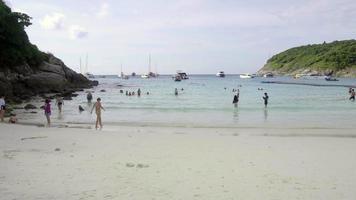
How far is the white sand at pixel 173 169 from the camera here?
9.32 m

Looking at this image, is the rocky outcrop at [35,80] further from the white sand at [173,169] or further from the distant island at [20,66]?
the white sand at [173,169]

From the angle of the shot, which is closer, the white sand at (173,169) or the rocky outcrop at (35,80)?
the white sand at (173,169)

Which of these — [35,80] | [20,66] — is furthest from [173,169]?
[35,80]

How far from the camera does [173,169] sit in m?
11.8

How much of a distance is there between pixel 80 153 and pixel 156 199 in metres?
6.07

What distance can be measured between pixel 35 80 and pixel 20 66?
9.68 ft

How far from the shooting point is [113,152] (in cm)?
1458

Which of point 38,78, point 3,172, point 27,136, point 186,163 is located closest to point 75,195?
Answer: point 3,172

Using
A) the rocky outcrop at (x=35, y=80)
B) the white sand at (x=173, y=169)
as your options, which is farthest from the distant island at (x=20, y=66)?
the white sand at (x=173, y=169)

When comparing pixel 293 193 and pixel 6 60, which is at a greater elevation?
pixel 6 60

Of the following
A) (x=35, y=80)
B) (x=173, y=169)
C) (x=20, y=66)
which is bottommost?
(x=173, y=169)

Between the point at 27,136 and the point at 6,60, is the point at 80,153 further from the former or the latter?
the point at 6,60

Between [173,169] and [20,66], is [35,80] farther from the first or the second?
[173,169]

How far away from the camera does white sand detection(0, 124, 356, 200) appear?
9.32 metres
